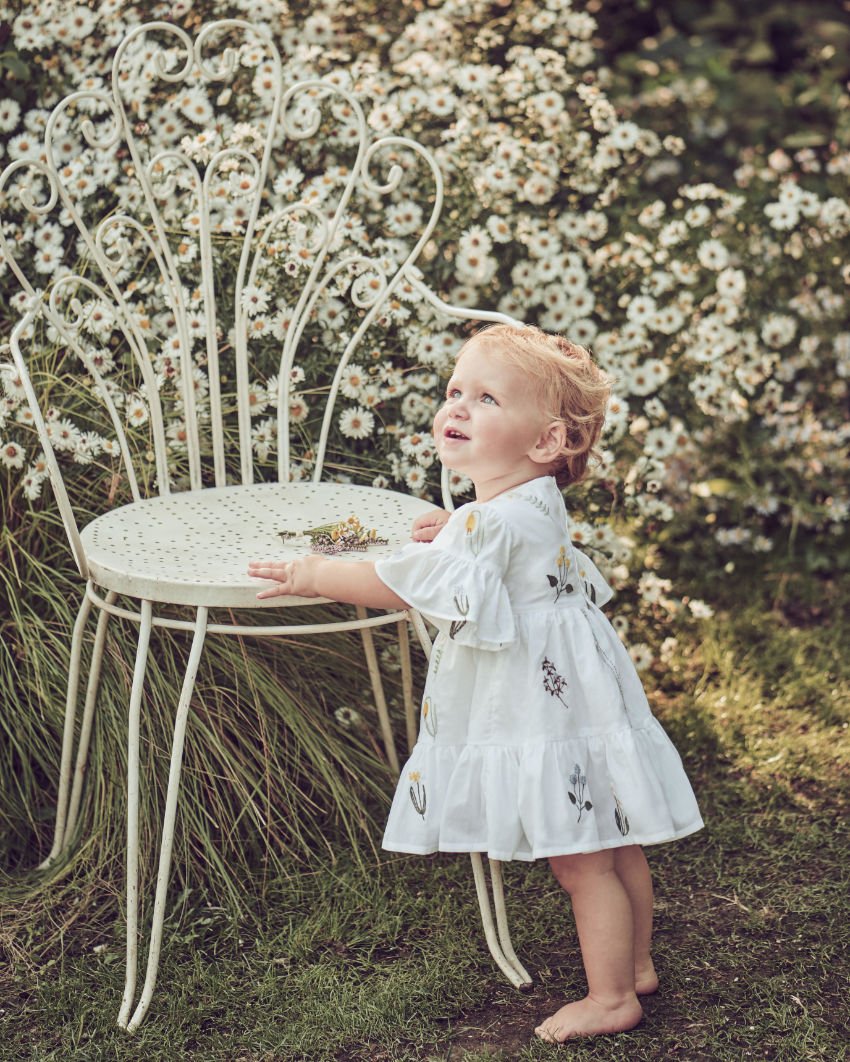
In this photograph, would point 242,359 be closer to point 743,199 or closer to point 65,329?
point 65,329

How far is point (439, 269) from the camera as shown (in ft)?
9.39

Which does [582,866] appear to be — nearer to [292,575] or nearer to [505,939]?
[505,939]

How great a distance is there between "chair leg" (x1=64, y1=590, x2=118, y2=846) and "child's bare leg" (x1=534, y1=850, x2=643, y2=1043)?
81 cm

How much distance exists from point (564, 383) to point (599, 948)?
29.8 inches

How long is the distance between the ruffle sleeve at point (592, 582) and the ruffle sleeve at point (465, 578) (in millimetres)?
198

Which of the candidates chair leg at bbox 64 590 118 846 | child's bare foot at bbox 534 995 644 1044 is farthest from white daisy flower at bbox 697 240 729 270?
child's bare foot at bbox 534 995 644 1044

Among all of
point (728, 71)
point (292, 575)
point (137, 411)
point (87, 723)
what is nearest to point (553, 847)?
point (292, 575)

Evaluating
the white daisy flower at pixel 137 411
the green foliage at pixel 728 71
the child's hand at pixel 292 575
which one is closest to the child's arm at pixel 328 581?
the child's hand at pixel 292 575

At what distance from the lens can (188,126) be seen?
2908mm

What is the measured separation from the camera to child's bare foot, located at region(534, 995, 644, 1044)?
1.86m

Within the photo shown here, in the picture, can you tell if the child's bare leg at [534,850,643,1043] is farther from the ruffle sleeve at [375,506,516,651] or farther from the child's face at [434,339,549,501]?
the child's face at [434,339,549,501]

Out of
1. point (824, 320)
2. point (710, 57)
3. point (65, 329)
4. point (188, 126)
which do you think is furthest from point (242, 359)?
point (710, 57)

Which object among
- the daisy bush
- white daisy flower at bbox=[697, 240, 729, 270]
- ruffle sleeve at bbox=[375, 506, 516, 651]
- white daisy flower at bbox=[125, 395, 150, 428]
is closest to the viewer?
ruffle sleeve at bbox=[375, 506, 516, 651]

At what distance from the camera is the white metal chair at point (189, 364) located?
1934mm
